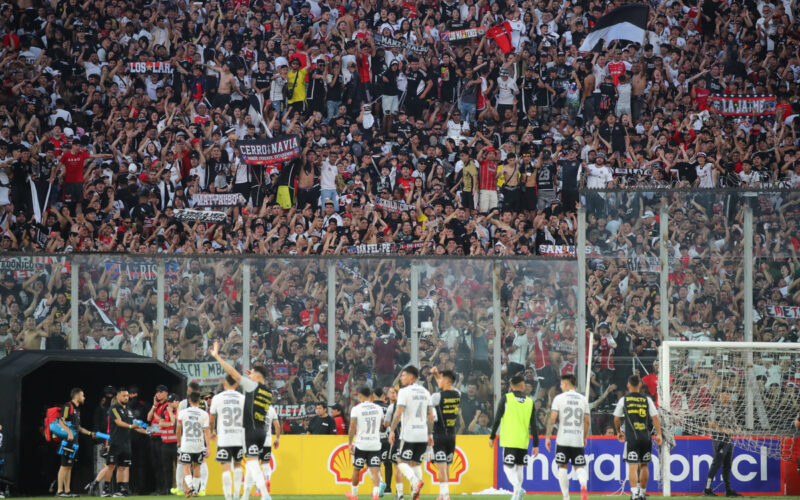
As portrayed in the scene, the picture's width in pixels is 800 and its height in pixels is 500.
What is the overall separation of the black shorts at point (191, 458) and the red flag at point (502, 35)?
50.6 ft

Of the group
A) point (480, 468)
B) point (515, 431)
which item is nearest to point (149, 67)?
point (480, 468)

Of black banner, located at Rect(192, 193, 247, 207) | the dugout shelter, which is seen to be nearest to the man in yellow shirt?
black banner, located at Rect(192, 193, 247, 207)

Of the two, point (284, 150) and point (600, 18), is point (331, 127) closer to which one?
point (284, 150)

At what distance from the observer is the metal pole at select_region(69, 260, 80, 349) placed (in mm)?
21172

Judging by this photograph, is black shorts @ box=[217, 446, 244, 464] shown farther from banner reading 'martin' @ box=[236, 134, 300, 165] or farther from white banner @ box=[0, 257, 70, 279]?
banner reading 'martin' @ box=[236, 134, 300, 165]

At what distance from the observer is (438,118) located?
29656 mm

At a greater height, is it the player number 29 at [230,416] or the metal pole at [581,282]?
the metal pole at [581,282]

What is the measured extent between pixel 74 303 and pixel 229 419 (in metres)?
6.37

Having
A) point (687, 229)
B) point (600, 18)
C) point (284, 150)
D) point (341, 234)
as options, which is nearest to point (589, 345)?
point (687, 229)

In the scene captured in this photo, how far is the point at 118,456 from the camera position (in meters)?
20.0

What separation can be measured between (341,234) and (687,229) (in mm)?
8445

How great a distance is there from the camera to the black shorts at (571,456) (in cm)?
1683

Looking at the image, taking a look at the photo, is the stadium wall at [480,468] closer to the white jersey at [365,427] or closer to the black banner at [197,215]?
the white jersey at [365,427]

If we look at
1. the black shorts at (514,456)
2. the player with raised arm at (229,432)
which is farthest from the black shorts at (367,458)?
the player with raised arm at (229,432)
